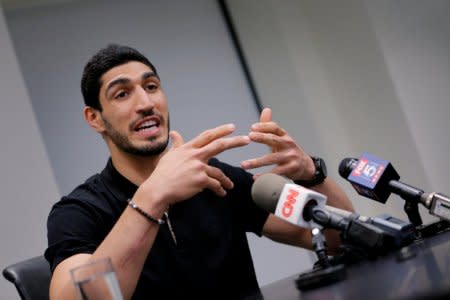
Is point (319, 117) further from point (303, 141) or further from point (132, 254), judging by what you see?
point (132, 254)

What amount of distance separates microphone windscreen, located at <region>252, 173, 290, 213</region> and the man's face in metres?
0.53

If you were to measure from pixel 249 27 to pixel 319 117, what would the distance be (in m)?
0.74

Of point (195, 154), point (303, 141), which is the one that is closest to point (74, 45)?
point (303, 141)

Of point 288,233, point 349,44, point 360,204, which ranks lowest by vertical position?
point 360,204

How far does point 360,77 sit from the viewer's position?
3863mm

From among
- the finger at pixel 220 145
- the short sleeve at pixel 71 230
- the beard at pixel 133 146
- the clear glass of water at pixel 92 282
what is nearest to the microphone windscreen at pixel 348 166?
the finger at pixel 220 145

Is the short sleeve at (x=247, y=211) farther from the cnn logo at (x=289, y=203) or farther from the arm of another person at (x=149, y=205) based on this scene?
the cnn logo at (x=289, y=203)

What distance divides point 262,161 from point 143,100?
16.4 inches

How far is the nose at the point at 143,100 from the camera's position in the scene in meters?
1.79

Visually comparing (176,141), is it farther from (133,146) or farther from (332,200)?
(332,200)

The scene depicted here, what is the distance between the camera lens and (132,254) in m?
1.44

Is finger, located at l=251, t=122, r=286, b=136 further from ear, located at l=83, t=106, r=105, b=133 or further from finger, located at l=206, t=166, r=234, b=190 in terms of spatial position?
ear, located at l=83, t=106, r=105, b=133

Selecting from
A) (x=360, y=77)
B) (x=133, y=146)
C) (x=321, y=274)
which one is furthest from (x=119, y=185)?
(x=360, y=77)

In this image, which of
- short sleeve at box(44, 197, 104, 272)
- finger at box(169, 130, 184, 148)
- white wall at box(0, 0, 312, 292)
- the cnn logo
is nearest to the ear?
short sleeve at box(44, 197, 104, 272)
